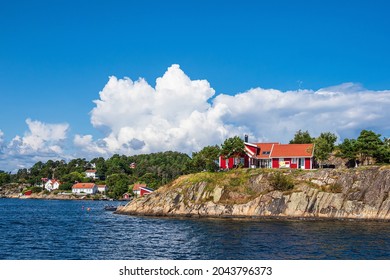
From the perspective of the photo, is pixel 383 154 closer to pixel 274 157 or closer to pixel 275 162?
pixel 275 162

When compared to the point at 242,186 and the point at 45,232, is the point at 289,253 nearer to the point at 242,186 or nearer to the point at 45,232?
the point at 45,232

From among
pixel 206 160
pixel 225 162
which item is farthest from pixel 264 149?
pixel 206 160

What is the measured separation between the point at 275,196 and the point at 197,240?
39434 millimetres

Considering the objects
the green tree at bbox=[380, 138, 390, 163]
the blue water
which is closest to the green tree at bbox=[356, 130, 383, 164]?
the green tree at bbox=[380, 138, 390, 163]

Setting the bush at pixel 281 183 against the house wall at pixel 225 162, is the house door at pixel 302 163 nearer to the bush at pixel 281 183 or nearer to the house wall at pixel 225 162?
the bush at pixel 281 183

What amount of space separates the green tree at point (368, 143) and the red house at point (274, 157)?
12255 millimetres

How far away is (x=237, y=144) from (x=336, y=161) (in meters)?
34.8

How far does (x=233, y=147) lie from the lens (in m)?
114

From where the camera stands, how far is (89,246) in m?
56.1

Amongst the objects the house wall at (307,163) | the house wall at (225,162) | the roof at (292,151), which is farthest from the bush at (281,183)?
the house wall at (225,162)

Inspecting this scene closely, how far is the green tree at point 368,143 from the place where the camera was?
351ft

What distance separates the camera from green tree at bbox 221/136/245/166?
113500mm

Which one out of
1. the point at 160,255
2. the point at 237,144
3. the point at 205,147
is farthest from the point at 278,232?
the point at 205,147

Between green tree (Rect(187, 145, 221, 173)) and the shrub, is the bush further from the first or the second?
green tree (Rect(187, 145, 221, 173))
